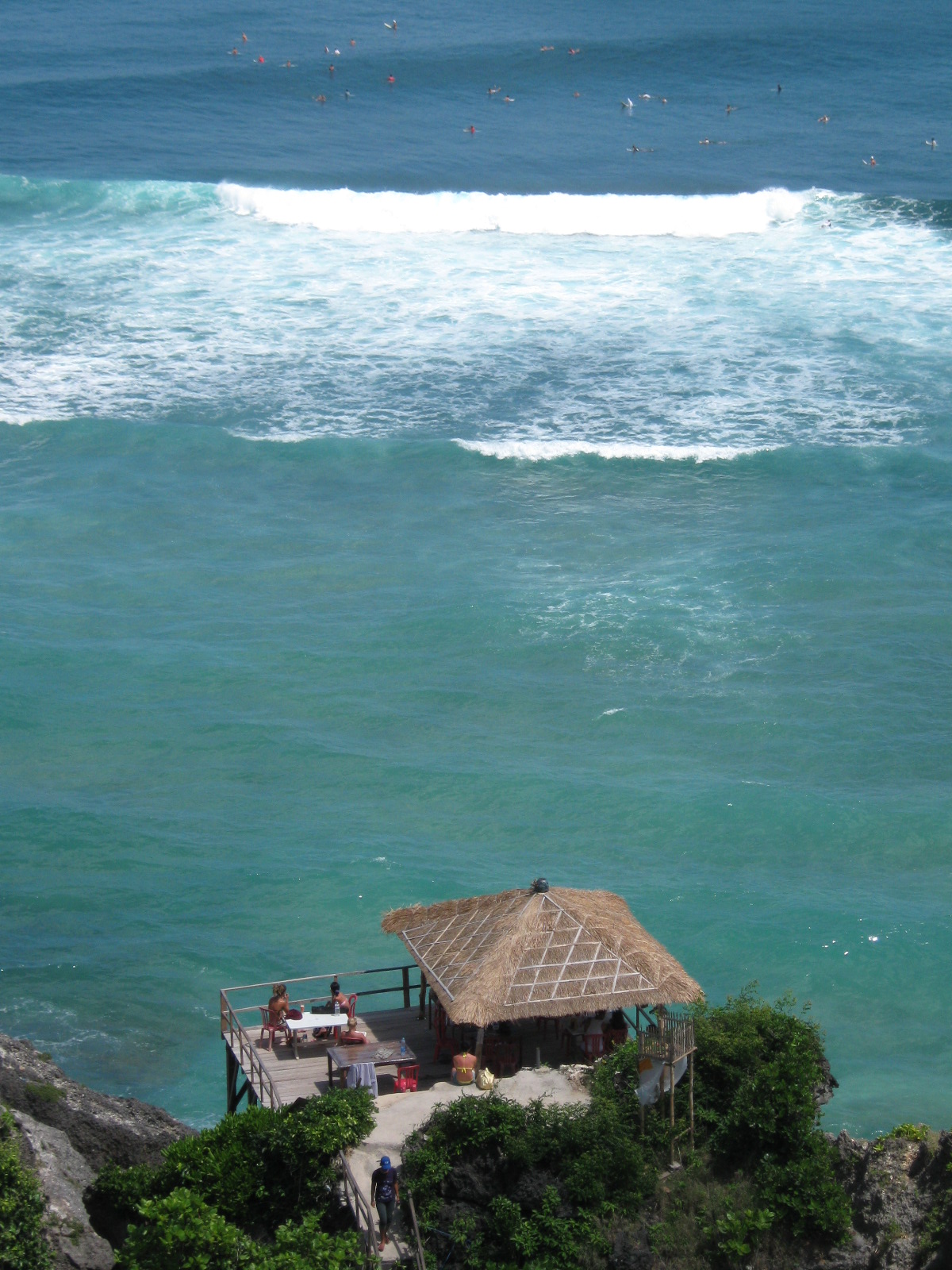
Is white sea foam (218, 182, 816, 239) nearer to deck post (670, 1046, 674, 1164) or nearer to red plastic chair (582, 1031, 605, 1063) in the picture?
red plastic chair (582, 1031, 605, 1063)

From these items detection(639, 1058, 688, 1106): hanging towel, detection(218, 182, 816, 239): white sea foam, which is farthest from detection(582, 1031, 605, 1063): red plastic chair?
detection(218, 182, 816, 239): white sea foam

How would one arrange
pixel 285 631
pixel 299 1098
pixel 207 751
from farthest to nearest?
pixel 285 631
pixel 207 751
pixel 299 1098

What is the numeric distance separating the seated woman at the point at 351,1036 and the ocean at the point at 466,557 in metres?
4.89

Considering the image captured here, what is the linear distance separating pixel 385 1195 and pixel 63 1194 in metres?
4.67

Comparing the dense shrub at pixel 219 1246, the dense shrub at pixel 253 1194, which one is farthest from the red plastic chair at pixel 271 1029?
the dense shrub at pixel 219 1246

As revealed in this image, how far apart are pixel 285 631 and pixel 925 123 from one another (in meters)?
53.9

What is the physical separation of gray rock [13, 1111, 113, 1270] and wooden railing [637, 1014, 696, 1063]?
22.4 feet

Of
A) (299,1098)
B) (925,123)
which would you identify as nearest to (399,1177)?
(299,1098)

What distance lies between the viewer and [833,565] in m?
38.8

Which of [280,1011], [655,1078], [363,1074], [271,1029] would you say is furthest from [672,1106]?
[271,1029]

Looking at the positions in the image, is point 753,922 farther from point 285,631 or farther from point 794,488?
point 794,488

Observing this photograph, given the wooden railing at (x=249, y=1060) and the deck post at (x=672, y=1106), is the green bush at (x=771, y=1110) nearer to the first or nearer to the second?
the deck post at (x=672, y=1106)

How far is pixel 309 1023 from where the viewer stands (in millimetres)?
19344

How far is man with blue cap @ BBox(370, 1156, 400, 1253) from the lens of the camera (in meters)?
16.0
